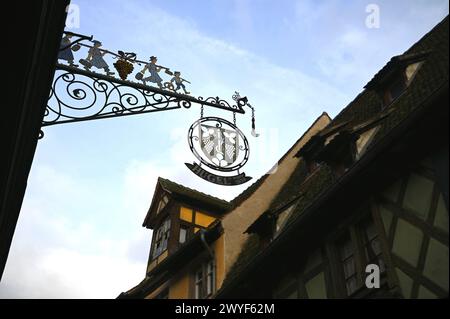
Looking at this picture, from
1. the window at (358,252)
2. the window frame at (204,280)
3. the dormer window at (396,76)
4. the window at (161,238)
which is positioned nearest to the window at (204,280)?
the window frame at (204,280)

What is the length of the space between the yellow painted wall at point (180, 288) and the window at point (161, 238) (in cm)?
175

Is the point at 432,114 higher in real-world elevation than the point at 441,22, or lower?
lower

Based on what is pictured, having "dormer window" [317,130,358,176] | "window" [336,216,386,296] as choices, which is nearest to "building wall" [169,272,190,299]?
"dormer window" [317,130,358,176]

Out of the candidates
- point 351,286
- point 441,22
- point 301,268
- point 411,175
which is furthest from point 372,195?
point 441,22

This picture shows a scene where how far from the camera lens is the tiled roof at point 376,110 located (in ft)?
30.7

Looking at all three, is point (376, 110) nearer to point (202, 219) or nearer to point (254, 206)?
point (254, 206)

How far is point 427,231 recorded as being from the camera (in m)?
7.20

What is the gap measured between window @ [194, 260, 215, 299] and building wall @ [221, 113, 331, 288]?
54 centimetres

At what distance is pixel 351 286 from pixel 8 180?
5.43 meters

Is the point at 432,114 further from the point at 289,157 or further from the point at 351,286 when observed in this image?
the point at 289,157

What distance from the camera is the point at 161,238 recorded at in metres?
16.8

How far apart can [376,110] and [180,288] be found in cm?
664

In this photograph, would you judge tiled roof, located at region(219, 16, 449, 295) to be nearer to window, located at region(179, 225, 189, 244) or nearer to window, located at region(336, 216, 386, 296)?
window, located at region(336, 216, 386, 296)

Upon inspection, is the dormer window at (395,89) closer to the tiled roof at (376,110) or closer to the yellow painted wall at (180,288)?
the tiled roof at (376,110)
